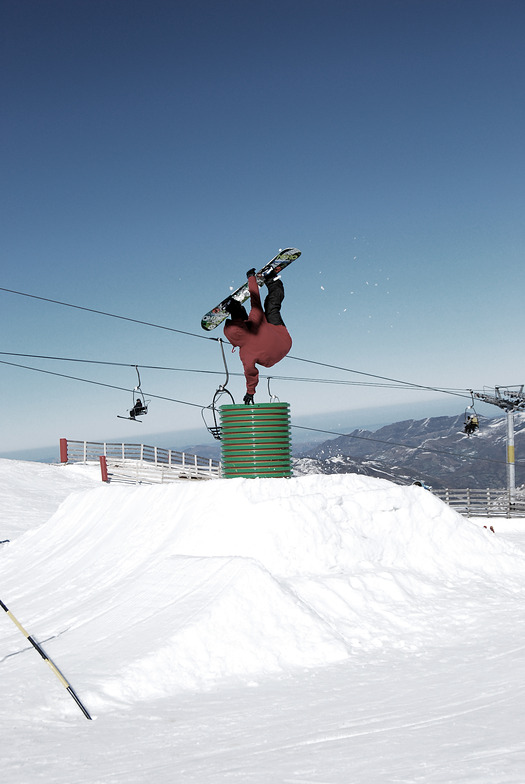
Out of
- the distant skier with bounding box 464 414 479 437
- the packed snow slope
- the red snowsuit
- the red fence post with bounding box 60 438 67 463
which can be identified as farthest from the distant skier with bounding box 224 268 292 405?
the distant skier with bounding box 464 414 479 437

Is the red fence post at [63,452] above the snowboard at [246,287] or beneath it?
beneath

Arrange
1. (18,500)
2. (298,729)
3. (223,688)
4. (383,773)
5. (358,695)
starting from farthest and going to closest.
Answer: (18,500) < (223,688) < (358,695) < (298,729) < (383,773)

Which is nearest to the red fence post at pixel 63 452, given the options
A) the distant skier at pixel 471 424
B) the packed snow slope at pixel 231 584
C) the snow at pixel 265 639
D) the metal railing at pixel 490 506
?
the snow at pixel 265 639

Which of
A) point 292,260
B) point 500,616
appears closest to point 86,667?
point 500,616

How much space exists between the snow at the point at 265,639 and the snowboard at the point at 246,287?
365 cm

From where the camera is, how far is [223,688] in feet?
28.7

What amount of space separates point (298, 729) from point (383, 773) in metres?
1.58

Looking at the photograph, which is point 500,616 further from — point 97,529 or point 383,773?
point 97,529

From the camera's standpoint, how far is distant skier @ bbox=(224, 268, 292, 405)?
611 inches

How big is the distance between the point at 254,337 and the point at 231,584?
20.6 feet

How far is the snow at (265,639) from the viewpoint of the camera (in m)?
6.35

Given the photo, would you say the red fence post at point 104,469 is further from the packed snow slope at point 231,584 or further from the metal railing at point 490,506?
the metal railing at point 490,506

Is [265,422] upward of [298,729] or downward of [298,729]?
upward

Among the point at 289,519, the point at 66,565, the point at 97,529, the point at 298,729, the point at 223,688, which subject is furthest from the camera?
the point at 97,529
